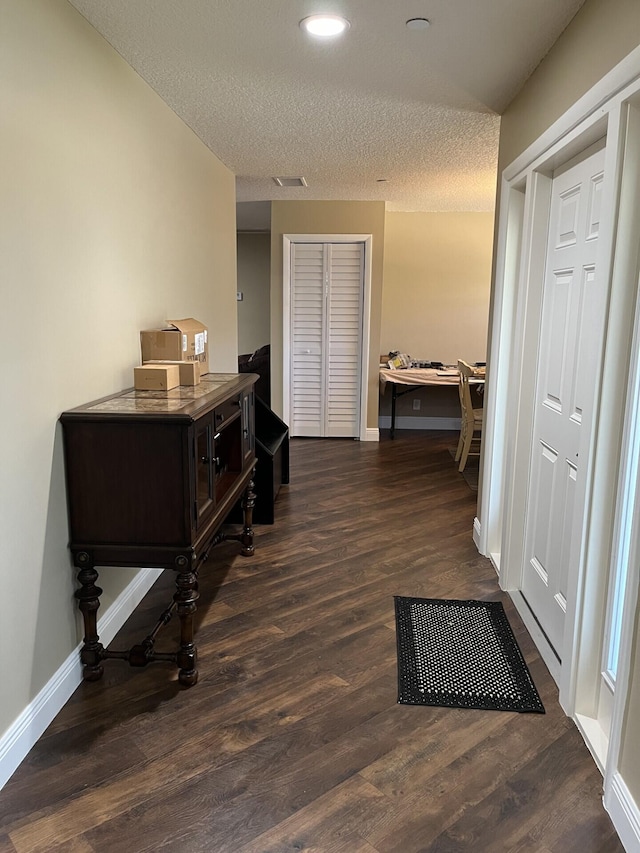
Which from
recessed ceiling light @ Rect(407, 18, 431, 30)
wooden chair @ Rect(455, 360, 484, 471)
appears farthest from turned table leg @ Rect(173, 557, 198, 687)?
wooden chair @ Rect(455, 360, 484, 471)

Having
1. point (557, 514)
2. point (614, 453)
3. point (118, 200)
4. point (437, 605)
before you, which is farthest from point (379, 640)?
point (118, 200)

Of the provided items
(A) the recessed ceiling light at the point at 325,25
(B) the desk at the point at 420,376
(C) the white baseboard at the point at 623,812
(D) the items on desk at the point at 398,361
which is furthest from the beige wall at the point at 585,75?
(D) the items on desk at the point at 398,361

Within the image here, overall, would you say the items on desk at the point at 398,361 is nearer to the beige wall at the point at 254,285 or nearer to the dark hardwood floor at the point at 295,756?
the beige wall at the point at 254,285

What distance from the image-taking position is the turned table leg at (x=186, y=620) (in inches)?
87.9

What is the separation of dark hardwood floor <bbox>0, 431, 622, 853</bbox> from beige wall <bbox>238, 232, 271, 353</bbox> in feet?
21.8

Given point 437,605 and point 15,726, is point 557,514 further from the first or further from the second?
point 15,726

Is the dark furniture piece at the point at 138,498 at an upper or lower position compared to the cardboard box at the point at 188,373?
lower

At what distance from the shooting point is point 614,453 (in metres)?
1.91

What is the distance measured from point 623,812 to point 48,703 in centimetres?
175

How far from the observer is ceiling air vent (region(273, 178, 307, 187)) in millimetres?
5172

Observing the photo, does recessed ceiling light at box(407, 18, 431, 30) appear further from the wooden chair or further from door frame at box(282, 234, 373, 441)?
door frame at box(282, 234, 373, 441)

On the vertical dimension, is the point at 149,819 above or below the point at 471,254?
below

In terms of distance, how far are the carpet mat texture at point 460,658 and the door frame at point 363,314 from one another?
3.66m

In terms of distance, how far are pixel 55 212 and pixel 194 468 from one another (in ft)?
3.18
